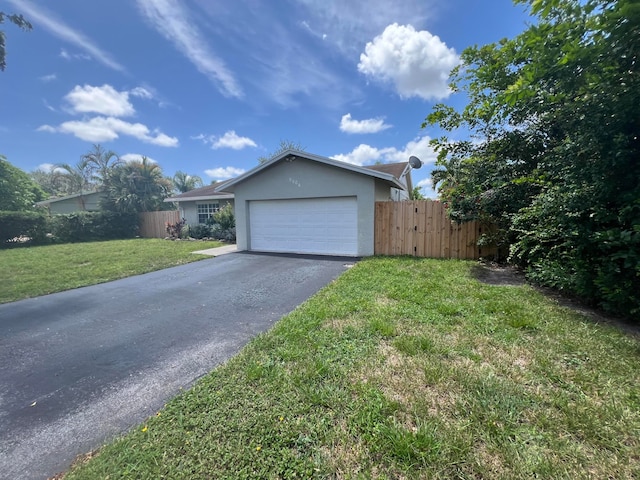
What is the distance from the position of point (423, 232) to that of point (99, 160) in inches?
1224

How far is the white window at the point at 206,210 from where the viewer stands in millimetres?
16614

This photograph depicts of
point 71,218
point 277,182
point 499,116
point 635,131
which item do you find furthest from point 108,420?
point 71,218

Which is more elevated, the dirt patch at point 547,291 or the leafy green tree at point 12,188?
the leafy green tree at point 12,188

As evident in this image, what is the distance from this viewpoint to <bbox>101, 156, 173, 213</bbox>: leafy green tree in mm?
19266

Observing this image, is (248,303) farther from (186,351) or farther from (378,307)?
(378,307)

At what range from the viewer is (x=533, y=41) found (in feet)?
→ 11.1

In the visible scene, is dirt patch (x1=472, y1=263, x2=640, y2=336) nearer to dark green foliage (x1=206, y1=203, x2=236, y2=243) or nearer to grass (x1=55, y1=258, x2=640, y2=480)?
grass (x1=55, y1=258, x2=640, y2=480)

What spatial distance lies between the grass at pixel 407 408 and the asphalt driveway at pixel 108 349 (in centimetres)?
35

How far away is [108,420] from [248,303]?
277cm

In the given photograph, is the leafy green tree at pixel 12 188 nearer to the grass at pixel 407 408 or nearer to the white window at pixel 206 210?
the white window at pixel 206 210

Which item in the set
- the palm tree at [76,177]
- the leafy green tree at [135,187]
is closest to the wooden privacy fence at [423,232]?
the leafy green tree at [135,187]

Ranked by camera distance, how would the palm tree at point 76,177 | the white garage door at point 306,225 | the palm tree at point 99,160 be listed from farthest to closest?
the palm tree at point 76,177
the palm tree at point 99,160
the white garage door at point 306,225

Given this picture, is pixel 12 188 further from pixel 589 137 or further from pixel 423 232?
pixel 589 137

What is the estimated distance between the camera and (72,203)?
24.9 meters
